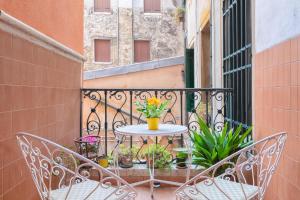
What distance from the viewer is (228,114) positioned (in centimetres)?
470

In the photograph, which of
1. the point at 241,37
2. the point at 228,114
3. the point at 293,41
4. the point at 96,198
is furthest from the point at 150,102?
the point at 228,114

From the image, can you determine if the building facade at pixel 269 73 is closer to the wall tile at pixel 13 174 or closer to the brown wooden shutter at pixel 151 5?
the wall tile at pixel 13 174

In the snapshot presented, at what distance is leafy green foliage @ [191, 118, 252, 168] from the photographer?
11.0 ft

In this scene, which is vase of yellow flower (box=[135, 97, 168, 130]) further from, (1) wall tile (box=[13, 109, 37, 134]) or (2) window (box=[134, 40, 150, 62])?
(2) window (box=[134, 40, 150, 62])

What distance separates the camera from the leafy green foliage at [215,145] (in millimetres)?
3367

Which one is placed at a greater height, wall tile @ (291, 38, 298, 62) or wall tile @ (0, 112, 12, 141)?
wall tile @ (291, 38, 298, 62)

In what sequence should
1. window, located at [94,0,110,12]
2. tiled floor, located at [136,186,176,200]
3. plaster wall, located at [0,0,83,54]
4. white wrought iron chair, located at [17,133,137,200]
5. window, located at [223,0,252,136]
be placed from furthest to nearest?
window, located at [94,0,110,12] < window, located at [223,0,252,136] < tiled floor, located at [136,186,176,200] < plaster wall, located at [0,0,83,54] < white wrought iron chair, located at [17,133,137,200]

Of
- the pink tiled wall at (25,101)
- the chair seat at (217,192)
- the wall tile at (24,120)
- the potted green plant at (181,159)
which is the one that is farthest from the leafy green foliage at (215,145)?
the wall tile at (24,120)

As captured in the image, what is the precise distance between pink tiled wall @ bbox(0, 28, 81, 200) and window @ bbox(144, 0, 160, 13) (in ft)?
43.2

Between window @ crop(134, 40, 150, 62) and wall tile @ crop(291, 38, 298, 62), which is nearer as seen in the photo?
wall tile @ crop(291, 38, 298, 62)

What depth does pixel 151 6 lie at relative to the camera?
639 inches

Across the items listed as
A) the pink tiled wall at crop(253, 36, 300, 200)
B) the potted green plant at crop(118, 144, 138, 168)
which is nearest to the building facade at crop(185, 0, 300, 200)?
the pink tiled wall at crop(253, 36, 300, 200)

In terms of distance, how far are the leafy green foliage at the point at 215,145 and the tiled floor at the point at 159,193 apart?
0.40 metres

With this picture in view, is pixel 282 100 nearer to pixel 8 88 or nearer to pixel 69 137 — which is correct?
pixel 8 88
